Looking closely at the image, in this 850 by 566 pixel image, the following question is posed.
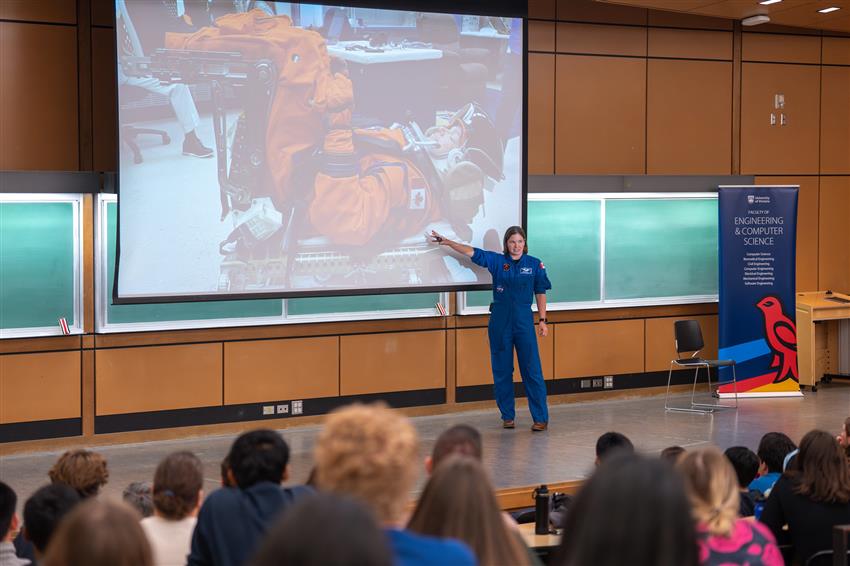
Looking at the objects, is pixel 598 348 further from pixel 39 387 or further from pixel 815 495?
pixel 815 495

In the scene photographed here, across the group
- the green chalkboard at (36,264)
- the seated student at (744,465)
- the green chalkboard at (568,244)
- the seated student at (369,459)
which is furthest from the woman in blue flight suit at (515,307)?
the seated student at (369,459)

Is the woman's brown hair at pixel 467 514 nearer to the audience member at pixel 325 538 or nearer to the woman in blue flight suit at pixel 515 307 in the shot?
the audience member at pixel 325 538

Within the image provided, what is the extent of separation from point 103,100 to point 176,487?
498 centimetres

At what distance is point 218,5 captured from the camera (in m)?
7.48

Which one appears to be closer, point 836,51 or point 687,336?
point 687,336

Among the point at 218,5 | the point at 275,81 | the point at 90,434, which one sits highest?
the point at 218,5

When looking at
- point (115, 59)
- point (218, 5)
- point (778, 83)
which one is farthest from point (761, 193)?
point (115, 59)

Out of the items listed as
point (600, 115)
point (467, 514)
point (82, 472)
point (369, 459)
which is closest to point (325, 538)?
point (369, 459)

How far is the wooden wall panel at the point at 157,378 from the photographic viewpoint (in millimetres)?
7848

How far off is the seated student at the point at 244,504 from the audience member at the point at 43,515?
17.3 inches

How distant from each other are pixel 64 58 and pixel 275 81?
1495mm

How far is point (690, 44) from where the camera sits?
1042 cm

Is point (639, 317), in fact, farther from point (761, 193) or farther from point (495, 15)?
point (495, 15)

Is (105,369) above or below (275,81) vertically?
below
